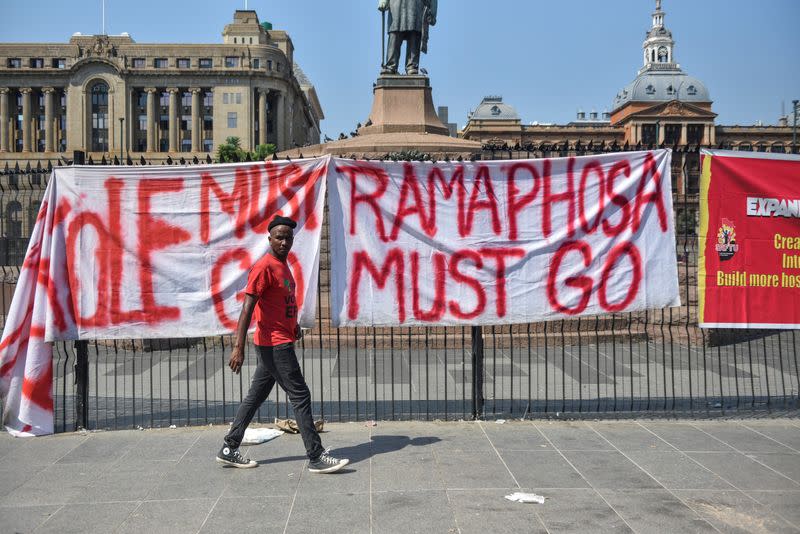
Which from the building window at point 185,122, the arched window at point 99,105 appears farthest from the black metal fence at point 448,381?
the arched window at point 99,105

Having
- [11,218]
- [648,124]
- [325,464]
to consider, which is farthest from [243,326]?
[648,124]

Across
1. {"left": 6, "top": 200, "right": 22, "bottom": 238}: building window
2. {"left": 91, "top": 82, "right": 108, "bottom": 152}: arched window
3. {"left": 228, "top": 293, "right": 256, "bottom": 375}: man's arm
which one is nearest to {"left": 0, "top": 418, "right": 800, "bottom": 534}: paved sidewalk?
{"left": 228, "top": 293, "right": 256, "bottom": 375}: man's arm

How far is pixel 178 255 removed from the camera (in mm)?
6672

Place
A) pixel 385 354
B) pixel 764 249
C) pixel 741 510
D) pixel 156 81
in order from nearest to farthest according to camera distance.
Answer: pixel 741 510 < pixel 764 249 < pixel 385 354 < pixel 156 81

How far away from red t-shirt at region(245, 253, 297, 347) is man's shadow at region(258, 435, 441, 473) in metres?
1.06

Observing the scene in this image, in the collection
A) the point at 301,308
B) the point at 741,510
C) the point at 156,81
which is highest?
the point at 156,81

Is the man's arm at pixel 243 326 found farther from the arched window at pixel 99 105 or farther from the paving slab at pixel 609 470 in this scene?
the arched window at pixel 99 105

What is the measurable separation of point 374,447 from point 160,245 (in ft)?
8.94

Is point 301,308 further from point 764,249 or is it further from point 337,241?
point 764,249

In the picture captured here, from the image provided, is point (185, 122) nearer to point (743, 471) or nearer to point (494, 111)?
point (494, 111)

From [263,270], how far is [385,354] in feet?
19.9

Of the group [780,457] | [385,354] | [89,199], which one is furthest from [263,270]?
[385,354]

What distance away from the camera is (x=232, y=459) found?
→ 549 cm

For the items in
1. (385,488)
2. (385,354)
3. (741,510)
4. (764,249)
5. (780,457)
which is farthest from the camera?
(385,354)
